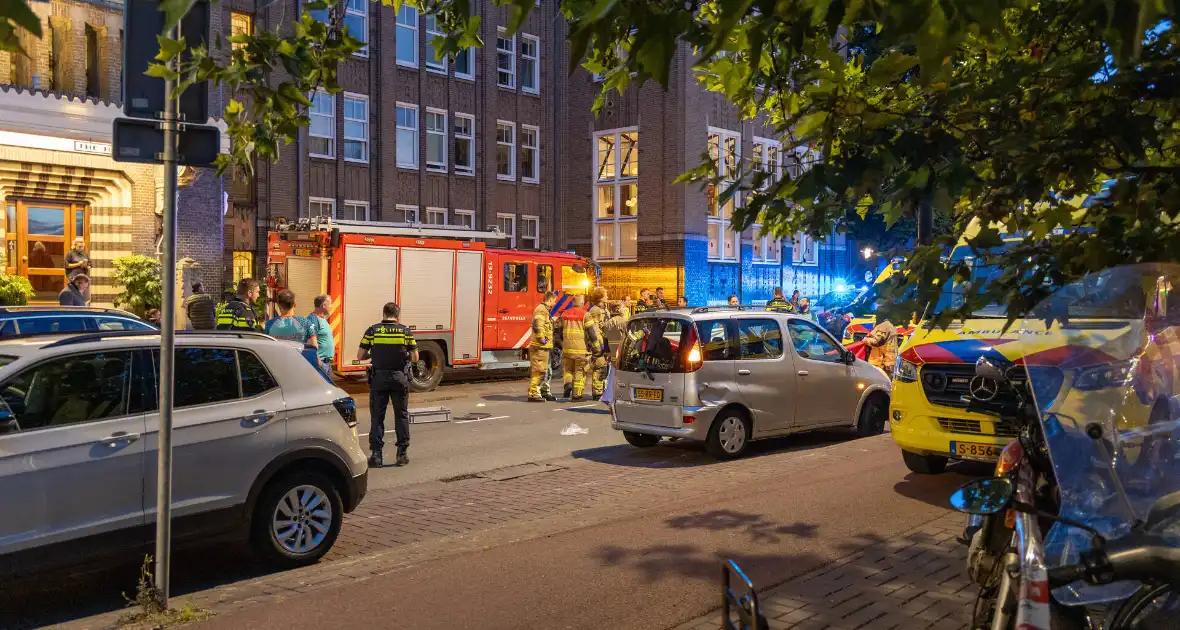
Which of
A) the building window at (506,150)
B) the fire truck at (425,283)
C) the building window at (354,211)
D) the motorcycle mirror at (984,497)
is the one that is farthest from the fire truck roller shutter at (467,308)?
the motorcycle mirror at (984,497)

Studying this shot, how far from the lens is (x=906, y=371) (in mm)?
9234

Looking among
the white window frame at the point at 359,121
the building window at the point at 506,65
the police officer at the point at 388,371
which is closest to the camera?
the police officer at the point at 388,371

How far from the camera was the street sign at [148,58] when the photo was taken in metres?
5.31

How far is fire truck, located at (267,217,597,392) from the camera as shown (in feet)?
59.0

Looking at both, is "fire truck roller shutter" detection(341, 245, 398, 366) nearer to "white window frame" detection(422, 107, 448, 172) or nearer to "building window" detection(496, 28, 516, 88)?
"white window frame" detection(422, 107, 448, 172)

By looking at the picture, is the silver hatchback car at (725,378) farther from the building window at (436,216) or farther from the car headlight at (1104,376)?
the building window at (436,216)

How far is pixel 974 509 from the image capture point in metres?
3.23

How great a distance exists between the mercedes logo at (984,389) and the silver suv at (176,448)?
481cm

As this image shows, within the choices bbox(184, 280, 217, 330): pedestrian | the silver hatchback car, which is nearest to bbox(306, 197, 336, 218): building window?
bbox(184, 280, 217, 330): pedestrian

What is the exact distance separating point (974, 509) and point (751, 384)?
777cm

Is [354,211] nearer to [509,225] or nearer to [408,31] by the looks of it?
[408,31]

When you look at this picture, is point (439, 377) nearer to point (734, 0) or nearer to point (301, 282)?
point (301, 282)

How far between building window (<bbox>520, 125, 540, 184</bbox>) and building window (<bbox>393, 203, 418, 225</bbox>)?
4.74m

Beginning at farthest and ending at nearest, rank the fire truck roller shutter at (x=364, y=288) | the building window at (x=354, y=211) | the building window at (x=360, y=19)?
the building window at (x=354, y=211), the building window at (x=360, y=19), the fire truck roller shutter at (x=364, y=288)
